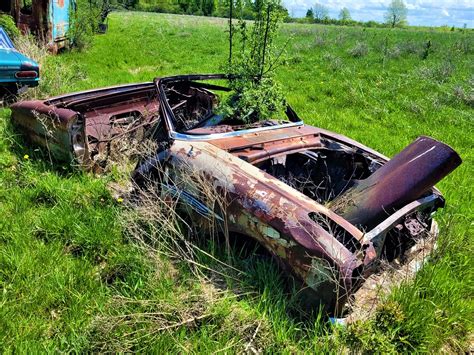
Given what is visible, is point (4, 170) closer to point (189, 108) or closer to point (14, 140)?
point (14, 140)

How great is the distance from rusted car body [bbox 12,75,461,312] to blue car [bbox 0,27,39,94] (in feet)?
5.55

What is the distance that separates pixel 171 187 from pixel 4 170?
8.12 ft

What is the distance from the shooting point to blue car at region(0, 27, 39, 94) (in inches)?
245

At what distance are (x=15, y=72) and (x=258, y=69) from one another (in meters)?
4.30

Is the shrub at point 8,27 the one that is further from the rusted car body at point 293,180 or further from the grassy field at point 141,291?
the rusted car body at point 293,180

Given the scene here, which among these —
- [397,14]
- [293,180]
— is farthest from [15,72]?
[397,14]

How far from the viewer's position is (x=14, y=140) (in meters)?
5.11

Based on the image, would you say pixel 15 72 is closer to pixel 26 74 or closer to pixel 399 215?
pixel 26 74

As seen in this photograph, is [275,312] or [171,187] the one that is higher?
[171,187]

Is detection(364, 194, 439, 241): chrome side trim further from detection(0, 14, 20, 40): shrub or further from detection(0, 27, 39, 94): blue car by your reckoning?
detection(0, 14, 20, 40): shrub

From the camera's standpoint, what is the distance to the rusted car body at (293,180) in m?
2.45

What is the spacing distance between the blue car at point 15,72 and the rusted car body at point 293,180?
169 cm

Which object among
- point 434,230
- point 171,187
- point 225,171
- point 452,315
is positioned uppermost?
point 225,171

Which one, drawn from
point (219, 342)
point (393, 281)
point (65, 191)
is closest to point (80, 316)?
point (219, 342)
